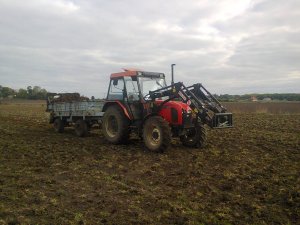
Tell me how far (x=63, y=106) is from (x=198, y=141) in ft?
23.5

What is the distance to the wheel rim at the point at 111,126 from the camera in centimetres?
1238

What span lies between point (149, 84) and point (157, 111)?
1158 millimetres

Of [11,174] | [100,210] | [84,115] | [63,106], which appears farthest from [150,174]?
[63,106]

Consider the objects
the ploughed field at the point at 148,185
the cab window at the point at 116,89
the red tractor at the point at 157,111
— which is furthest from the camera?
the cab window at the point at 116,89

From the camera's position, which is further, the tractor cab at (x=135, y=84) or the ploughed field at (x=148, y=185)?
the tractor cab at (x=135, y=84)

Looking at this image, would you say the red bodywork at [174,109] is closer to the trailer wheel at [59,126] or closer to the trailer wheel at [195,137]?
the trailer wheel at [195,137]

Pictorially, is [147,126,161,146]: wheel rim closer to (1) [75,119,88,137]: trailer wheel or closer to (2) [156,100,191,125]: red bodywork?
(2) [156,100,191,125]: red bodywork

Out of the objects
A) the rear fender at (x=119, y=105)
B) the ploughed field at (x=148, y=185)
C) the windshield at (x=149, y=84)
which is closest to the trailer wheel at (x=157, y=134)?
the ploughed field at (x=148, y=185)

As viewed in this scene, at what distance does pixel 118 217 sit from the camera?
17.3ft

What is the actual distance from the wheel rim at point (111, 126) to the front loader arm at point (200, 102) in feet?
5.95

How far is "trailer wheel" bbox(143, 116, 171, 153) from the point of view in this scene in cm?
1008

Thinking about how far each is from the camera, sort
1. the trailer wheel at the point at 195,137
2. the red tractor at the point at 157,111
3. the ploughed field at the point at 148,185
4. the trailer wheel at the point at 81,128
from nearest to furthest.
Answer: the ploughed field at the point at 148,185 < the red tractor at the point at 157,111 < the trailer wheel at the point at 195,137 < the trailer wheel at the point at 81,128

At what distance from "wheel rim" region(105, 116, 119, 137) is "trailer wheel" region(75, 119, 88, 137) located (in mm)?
Answer: 2342

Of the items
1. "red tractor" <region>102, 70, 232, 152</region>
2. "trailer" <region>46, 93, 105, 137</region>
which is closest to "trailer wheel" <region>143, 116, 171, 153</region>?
"red tractor" <region>102, 70, 232, 152</region>
